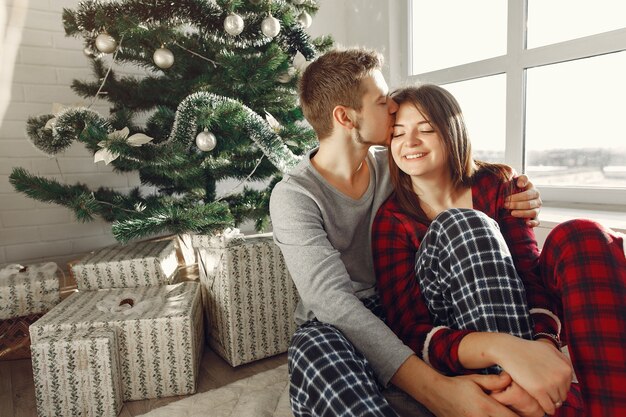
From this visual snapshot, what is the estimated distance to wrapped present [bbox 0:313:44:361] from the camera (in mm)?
1342

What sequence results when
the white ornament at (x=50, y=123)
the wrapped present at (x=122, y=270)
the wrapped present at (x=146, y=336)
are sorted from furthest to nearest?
the wrapped present at (x=122, y=270)
the white ornament at (x=50, y=123)
the wrapped present at (x=146, y=336)

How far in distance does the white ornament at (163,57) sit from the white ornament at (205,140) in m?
0.22

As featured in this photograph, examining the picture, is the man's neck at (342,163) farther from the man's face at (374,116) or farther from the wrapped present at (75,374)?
the wrapped present at (75,374)

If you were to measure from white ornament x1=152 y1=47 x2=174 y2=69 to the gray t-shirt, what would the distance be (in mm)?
506

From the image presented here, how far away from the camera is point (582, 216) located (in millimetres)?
1437

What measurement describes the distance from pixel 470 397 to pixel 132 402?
0.88 m

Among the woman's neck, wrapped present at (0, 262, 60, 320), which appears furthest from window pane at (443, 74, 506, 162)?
wrapped present at (0, 262, 60, 320)

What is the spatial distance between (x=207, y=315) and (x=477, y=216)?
3.16ft

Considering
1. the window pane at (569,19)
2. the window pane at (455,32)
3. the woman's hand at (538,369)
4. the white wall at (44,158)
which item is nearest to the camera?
the woman's hand at (538,369)

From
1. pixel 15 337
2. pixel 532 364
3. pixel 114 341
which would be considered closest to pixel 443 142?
pixel 532 364

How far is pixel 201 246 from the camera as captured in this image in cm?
136

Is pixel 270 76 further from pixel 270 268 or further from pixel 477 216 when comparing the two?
pixel 477 216

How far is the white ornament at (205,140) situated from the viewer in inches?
48.3

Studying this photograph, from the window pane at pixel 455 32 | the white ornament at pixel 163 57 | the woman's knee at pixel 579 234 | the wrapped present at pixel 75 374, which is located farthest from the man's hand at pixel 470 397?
the window pane at pixel 455 32
